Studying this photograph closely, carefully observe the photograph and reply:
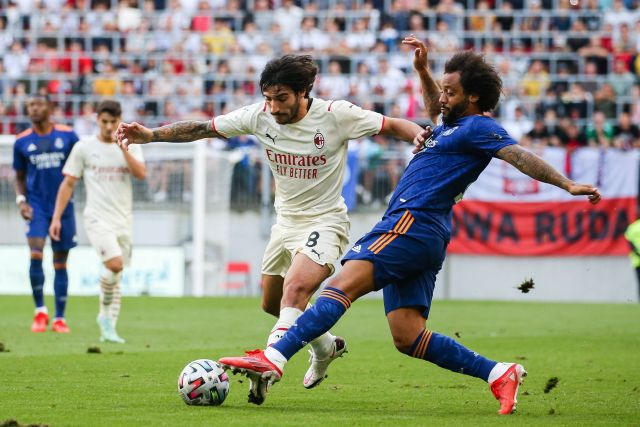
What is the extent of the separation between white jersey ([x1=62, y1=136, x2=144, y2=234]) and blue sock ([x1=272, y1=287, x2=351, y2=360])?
6248 mm

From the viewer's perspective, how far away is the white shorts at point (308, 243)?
25.8ft

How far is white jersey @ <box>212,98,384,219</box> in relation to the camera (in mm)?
8062

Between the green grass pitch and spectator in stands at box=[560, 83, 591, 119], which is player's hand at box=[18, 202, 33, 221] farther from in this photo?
spectator in stands at box=[560, 83, 591, 119]

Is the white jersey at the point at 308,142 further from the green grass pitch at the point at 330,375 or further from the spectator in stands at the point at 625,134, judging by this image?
the spectator in stands at the point at 625,134

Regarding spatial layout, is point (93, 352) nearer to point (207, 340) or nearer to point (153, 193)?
point (207, 340)

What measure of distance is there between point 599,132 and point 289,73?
17.3 meters

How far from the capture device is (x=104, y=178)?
12.9m

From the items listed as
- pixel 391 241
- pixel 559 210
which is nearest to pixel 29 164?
pixel 391 241

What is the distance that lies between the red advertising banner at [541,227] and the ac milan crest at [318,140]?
50.7 feet

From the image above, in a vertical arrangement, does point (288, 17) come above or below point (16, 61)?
above

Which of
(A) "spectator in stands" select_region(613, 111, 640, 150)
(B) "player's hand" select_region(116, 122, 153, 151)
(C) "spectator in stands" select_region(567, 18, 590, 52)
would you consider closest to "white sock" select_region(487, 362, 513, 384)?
(B) "player's hand" select_region(116, 122, 153, 151)

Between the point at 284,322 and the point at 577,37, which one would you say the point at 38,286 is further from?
the point at 577,37

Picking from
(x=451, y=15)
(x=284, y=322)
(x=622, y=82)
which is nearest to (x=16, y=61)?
(x=451, y=15)

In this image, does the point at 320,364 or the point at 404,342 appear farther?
the point at 320,364
